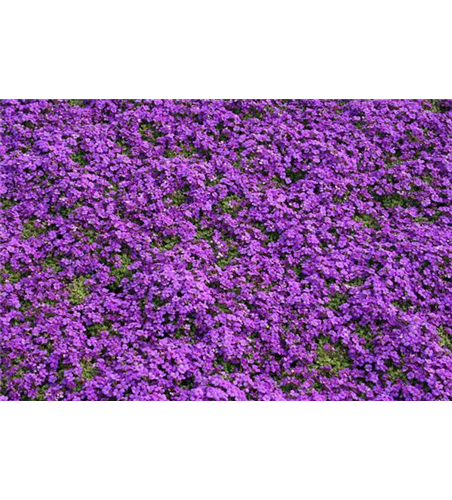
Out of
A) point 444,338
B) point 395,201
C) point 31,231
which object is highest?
point 395,201

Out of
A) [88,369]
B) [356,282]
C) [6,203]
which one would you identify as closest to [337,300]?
[356,282]

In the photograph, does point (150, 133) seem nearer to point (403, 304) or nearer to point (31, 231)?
point (31, 231)

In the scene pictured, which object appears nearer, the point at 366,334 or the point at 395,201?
the point at 366,334

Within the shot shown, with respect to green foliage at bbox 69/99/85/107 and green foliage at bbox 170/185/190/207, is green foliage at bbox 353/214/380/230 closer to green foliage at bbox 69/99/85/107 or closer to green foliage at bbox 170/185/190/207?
green foliage at bbox 170/185/190/207

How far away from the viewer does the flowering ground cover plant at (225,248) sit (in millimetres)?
3371

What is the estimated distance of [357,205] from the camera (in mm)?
4035

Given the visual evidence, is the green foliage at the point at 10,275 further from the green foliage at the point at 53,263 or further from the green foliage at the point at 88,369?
the green foliage at the point at 88,369

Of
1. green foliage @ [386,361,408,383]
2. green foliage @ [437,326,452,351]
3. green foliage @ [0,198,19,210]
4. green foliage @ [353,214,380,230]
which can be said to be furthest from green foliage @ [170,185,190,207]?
green foliage @ [437,326,452,351]

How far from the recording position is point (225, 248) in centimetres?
381

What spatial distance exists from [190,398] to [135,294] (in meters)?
0.77

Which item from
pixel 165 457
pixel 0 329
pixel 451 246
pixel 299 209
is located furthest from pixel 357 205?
pixel 0 329

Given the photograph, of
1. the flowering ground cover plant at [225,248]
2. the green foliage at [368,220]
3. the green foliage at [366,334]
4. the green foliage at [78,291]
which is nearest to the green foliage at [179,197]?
the flowering ground cover plant at [225,248]

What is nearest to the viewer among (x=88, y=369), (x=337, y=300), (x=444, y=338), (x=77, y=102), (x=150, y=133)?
(x=88, y=369)

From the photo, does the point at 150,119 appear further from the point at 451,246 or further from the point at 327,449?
the point at 327,449
